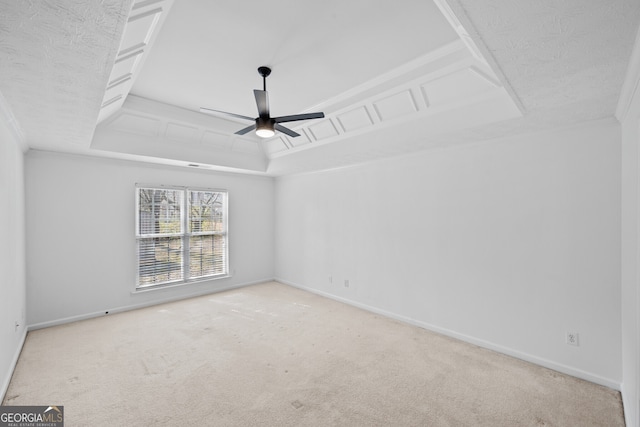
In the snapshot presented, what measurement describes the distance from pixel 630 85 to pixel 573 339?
84.7 inches

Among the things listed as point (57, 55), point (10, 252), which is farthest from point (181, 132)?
point (57, 55)

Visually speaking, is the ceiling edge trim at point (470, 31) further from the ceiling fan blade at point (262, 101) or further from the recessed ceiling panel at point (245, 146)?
the recessed ceiling panel at point (245, 146)

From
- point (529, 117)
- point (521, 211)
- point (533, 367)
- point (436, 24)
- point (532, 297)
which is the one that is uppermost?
point (436, 24)

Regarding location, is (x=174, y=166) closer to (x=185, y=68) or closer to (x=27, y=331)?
(x=185, y=68)

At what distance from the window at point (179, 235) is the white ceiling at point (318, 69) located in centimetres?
88

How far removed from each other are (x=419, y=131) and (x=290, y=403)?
9.33ft

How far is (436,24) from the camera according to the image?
2.06 m

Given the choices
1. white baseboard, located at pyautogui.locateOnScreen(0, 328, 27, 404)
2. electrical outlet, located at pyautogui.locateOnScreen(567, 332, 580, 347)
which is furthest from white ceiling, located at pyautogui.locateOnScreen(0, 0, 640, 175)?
white baseboard, located at pyautogui.locateOnScreen(0, 328, 27, 404)

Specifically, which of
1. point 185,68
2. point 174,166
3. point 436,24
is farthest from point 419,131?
point 174,166

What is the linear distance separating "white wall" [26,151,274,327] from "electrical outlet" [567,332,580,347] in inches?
198

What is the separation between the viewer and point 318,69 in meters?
2.71

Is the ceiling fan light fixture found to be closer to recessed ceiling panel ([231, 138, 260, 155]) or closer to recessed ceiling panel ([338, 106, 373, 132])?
recessed ceiling panel ([338, 106, 373, 132])

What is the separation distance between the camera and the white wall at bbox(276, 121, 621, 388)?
2559mm

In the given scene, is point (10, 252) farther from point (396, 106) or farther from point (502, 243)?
point (502, 243)
